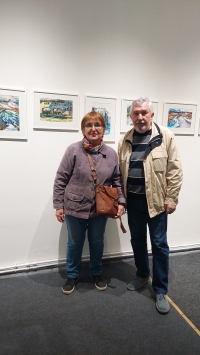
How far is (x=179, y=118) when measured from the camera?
8.13ft

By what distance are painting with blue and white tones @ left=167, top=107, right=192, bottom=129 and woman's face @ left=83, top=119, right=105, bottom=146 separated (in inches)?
39.8

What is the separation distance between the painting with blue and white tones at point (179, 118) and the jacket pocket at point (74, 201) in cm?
131

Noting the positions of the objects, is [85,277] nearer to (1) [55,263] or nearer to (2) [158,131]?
(1) [55,263]

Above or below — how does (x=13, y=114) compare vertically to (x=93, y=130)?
above

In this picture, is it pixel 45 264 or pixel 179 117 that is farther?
pixel 179 117

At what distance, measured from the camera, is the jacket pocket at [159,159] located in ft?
5.56

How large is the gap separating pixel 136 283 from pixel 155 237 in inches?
21.3

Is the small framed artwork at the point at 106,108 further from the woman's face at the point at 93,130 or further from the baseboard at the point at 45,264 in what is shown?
the baseboard at the point at 45,264

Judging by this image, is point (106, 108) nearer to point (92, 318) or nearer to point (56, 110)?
point (56, 110)

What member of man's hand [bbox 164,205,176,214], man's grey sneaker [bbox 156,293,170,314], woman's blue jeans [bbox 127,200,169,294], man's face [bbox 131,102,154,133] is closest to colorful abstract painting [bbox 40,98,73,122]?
man's face [bbox 131,102,154,133]

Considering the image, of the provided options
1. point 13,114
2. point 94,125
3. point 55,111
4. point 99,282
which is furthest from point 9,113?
point 99,282

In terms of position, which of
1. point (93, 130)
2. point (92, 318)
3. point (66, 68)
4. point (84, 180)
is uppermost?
point (66, 68)

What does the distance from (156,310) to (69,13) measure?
99.6 inches

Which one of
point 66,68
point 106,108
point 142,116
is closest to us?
point 142,116
